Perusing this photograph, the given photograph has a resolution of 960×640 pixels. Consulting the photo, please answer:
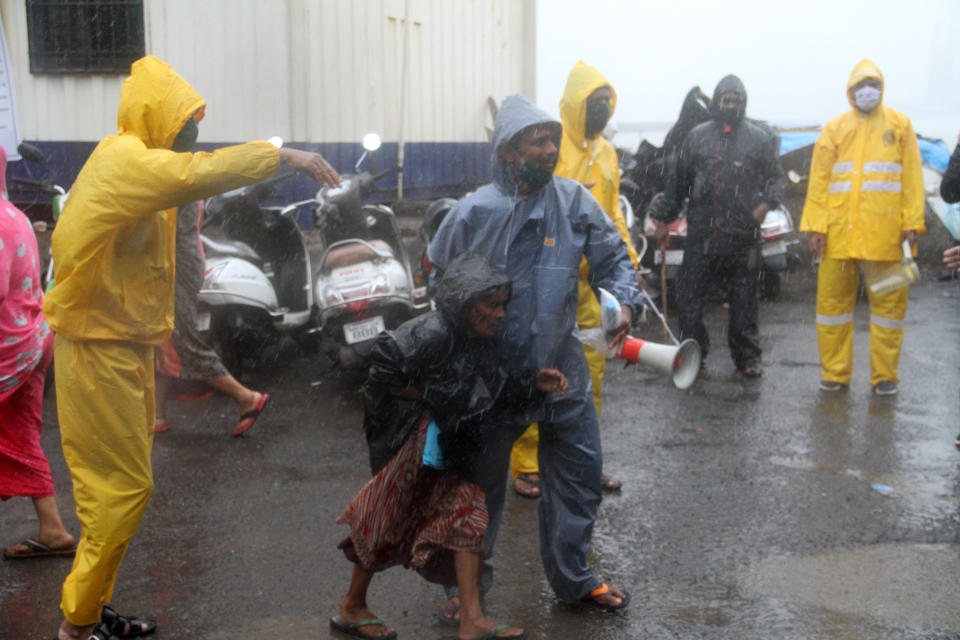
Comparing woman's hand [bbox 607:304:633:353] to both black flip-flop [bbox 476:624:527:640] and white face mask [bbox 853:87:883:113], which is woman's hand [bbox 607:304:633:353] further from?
white face mask [bbox 853:87:883:113]

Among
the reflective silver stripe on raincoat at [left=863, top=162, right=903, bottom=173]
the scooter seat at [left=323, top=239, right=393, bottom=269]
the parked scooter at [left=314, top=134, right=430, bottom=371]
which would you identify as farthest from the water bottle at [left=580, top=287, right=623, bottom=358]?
the reflective silver stripe on raincoat at [left=863, top=162, right=903, bottom=173]

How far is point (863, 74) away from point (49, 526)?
5419 mm

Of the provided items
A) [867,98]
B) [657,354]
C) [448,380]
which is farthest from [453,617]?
[867,98]

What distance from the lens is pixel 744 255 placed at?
723cm

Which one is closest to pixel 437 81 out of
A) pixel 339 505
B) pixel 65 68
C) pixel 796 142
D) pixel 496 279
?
pixel 65 68

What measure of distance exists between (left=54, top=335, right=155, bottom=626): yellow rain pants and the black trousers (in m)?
4.83

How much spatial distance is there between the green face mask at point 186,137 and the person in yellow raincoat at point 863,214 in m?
4.58

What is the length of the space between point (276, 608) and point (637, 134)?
14.5 m

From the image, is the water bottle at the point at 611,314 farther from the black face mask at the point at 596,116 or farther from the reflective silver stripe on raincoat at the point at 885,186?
the reflective silver stripe on raincoat at the point at 885,186

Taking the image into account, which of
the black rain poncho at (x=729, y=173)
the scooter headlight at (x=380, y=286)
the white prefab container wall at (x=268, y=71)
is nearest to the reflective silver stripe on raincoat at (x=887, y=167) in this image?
the black rain poncho at (x=729, y=173)

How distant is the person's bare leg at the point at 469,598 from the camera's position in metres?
3.21

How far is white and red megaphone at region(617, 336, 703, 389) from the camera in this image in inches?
150

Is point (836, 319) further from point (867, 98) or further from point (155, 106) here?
point (155, 106)

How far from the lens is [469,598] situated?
323 cm
